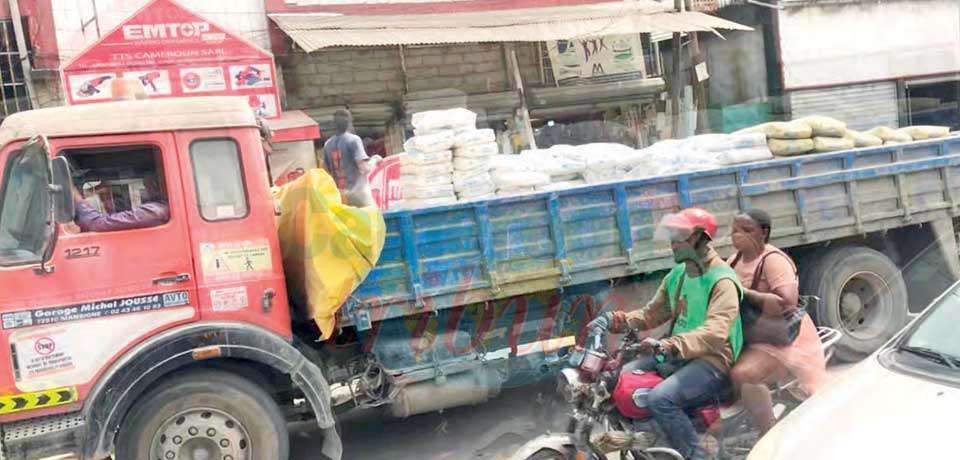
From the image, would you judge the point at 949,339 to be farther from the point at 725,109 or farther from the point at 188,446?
the point at 725,109

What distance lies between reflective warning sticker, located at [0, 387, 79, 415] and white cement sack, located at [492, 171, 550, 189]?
2926mm

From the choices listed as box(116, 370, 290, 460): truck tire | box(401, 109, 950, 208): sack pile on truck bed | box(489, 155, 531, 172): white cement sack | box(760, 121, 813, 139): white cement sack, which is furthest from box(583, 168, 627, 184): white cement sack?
box(116, 370, 290, 460): truck tire

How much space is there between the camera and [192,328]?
412cm

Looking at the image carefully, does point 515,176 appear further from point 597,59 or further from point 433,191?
point 597,59

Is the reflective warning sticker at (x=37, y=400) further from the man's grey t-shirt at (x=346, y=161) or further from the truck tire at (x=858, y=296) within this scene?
the truck tire at (x=858, y=296)

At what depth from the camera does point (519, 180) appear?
5422 millimetres

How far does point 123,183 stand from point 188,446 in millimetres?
1450

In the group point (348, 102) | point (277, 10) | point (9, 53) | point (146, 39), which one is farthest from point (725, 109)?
point (9, 53)

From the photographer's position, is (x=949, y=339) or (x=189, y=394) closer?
(x=949, y=339)

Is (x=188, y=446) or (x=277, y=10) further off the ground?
(x=277, y=10)

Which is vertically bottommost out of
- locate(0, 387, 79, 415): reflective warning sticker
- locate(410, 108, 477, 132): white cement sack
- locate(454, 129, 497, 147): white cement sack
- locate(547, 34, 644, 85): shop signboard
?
locate(0, 387, 79, 415): reflective warning sticker

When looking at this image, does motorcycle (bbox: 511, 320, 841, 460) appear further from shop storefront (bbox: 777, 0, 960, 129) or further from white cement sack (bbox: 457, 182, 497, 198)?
shop storefront (bbox: 777, 0, 960, 129)

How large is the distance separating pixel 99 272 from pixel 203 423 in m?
0.96

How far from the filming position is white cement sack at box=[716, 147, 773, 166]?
581 cm
